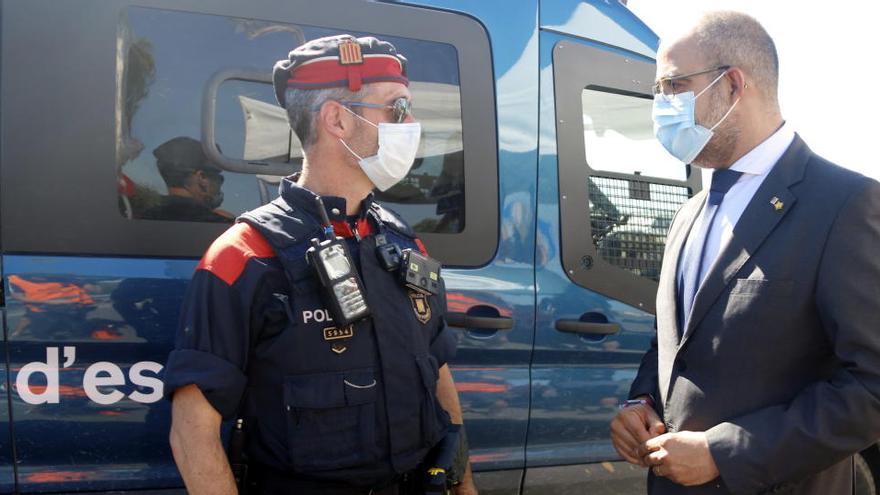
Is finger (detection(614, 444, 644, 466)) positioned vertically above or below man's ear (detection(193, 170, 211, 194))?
below

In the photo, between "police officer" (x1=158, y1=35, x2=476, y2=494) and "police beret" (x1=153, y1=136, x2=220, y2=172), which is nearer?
"police officer" (x1=158, y1=35, x2=476, y2=494)

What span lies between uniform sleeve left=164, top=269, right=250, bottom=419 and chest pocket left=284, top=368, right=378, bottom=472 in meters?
0.13

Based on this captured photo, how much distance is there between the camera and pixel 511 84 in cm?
256

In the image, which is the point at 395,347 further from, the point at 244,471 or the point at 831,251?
the point at 831,251

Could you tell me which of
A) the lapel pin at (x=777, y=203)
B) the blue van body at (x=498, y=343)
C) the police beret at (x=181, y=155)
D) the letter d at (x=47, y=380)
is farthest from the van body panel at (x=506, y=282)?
the letter d at (x=47, y=380)

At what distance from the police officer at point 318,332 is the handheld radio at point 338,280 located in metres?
0.03

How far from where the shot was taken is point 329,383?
1.67 m

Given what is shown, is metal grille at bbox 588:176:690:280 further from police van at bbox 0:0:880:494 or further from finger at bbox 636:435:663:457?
finger at bbox 636:435:663:457

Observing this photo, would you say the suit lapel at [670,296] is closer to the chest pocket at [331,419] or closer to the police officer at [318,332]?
the police officer at [318,332]

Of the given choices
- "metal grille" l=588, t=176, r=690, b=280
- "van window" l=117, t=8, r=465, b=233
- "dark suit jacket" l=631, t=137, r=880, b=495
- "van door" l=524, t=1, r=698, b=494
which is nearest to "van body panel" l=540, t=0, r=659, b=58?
"van door" l=524, t=1, r=698, b=494

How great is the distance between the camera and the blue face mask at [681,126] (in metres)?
1.85

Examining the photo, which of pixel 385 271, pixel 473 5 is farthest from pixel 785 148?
pixel 473 5

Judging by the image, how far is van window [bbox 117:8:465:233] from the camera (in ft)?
6.97

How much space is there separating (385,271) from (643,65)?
157cm
